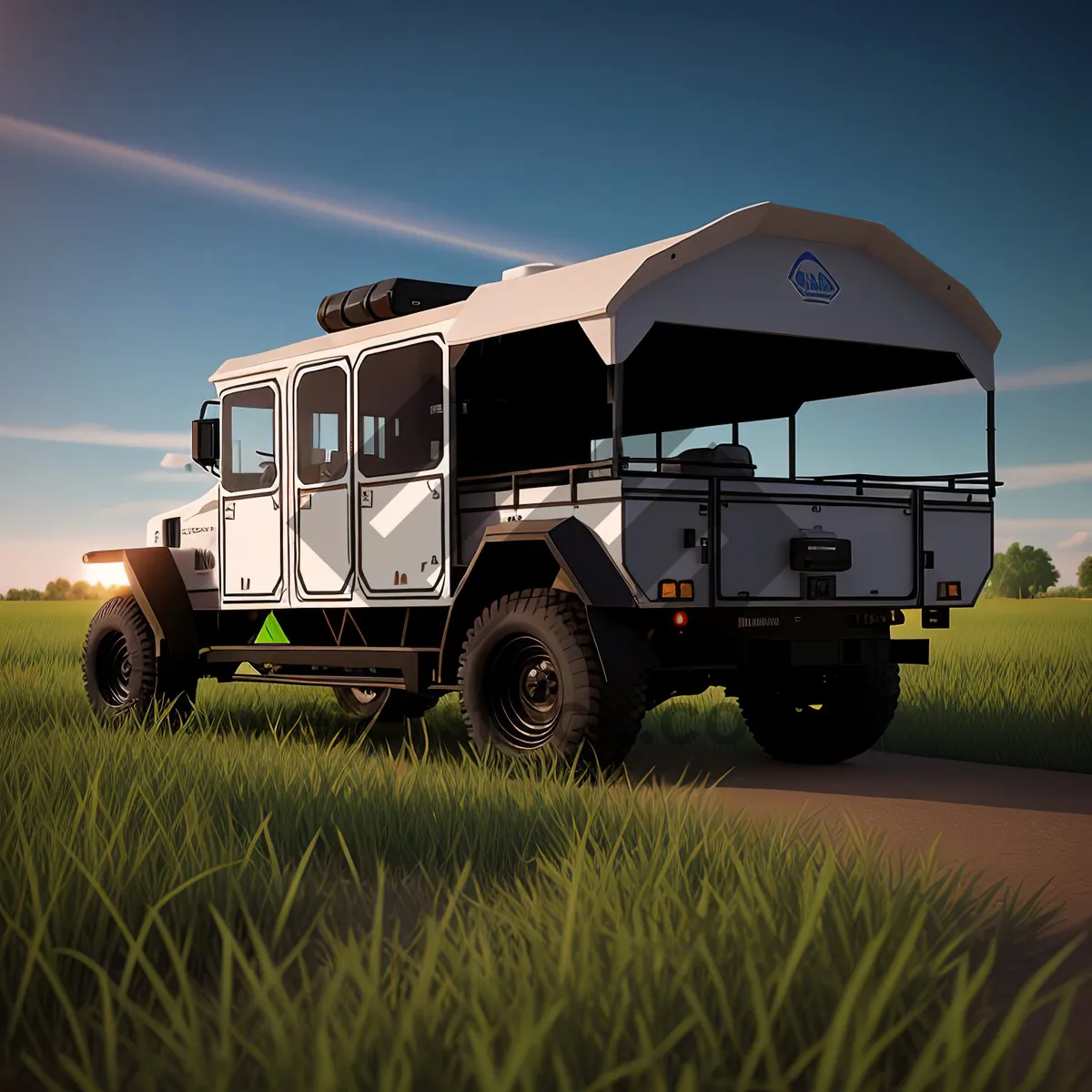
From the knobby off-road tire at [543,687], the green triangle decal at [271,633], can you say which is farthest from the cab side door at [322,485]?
the knobby off-road tire at [543,687]

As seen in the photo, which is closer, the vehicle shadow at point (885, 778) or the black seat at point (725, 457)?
the vehicle shadow at point (885, 778)

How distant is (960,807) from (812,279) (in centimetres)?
332

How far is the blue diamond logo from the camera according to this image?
864 cm

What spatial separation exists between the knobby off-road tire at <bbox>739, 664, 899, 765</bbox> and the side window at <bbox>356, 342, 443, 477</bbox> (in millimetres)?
2726

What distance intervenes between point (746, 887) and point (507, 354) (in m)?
6.04

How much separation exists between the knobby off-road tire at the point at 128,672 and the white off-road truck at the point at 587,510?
0.10 ft

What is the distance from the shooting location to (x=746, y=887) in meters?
4.20

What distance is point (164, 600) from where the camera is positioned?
450 inches

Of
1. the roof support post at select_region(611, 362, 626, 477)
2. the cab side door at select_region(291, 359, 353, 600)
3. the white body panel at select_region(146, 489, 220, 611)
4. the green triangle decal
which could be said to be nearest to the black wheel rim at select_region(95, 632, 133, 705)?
the white body panel at select_region(146, 489, 220, 611)

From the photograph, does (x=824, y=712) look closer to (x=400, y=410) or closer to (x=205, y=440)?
(x=400, y=410)

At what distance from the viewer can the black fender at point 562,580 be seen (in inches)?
300

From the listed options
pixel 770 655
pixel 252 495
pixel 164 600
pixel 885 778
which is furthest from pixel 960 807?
pixel 164 600

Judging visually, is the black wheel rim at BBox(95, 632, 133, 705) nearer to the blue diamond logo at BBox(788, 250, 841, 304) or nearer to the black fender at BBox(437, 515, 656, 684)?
the black fender at BBox(437, 515, 656, 684)

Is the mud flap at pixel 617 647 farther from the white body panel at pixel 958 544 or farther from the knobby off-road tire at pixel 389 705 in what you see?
the knobby off-road tire at pixel 389 705
